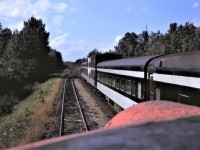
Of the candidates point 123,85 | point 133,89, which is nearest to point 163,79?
point 133,89

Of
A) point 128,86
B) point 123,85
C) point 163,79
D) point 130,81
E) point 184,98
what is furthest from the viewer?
point 123,85

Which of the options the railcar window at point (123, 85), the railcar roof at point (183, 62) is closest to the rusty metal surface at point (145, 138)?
the railcar roof at point (183, 62)

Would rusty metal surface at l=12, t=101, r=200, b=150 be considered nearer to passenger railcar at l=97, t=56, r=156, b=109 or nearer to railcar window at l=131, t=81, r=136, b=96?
passenger railcar at l=97, t=56, r=156, b=109

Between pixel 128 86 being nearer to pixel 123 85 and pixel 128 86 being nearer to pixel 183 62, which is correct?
pixel 123 85

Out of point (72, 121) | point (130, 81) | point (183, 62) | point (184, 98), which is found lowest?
point (72, 121)

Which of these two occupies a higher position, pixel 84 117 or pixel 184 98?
pixel 184 98

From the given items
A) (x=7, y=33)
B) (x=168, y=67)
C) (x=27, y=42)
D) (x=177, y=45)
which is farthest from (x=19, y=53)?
(x=168, y=67)

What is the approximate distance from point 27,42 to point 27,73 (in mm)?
10687

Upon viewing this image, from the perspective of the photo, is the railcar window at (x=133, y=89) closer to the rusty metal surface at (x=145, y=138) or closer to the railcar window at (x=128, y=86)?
the railcar window at (x=128, y=86)

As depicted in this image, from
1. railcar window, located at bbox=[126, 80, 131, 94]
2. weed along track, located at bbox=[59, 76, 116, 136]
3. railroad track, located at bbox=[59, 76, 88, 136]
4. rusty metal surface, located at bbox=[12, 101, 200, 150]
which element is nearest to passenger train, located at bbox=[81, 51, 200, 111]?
railcar window, located at bbox=[126, 80, 131, 94]

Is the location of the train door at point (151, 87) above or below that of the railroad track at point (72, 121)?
above

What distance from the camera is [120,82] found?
753 inches

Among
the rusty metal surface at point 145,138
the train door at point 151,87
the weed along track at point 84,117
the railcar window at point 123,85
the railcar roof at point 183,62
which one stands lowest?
the weed along track at point 84,117

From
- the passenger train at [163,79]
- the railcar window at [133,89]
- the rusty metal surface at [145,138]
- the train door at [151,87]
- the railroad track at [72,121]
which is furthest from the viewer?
the railroad track at [72,121]
